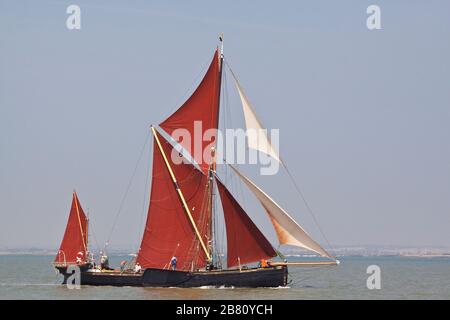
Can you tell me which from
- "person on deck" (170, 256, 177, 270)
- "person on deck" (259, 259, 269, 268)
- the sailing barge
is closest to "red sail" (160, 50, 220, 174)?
the sailing barge

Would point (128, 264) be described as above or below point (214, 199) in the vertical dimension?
below

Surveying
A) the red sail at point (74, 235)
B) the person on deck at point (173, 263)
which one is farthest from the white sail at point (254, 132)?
the red sail at point (74, 235)

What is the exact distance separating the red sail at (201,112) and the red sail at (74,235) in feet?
43.2

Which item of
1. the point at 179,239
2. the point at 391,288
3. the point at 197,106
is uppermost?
the point at 197,106

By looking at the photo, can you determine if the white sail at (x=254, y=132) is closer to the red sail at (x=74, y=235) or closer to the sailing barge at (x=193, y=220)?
the sailing barge at (x=193, y=220)

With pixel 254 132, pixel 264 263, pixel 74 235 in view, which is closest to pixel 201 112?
pixel 254 132

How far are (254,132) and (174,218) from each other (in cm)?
840

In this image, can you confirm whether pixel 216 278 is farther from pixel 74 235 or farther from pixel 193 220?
pixel 74 235

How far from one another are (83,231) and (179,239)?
11.9 metres
